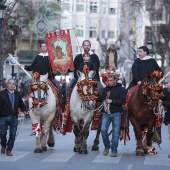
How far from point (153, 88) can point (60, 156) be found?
8.97 feet

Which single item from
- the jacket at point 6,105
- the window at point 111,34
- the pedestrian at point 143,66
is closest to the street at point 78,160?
the jacket at point 6,105

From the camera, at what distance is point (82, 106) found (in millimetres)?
19969

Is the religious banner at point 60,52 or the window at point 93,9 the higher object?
the window at point 93,9

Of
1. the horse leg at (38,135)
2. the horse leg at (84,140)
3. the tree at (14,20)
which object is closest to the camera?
the horse leg at (84,140)

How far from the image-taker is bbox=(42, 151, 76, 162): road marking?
727 inches

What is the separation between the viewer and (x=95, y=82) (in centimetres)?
1964

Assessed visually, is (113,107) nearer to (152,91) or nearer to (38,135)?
(152,91)

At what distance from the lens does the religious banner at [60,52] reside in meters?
21.1

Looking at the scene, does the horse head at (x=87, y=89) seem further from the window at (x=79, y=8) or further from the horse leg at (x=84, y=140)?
the window at (x=79, y=8)

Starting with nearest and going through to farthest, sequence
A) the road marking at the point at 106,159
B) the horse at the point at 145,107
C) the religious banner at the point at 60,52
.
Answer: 1. the road marking at the point at 106,159
2. the horse at the point at 145,107
3. the religious banner at the point at 60,52

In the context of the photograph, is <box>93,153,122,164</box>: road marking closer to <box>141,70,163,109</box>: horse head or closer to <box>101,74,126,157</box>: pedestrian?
<box>101,74,126,157</box>: pedestrian

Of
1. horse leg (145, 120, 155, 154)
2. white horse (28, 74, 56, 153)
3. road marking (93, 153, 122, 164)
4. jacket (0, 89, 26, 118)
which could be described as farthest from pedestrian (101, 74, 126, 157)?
jacket (0, 89, 26, 118)

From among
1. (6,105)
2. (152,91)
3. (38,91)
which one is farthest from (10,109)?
(152,91)

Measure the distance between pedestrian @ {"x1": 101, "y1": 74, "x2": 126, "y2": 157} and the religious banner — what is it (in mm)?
1649
